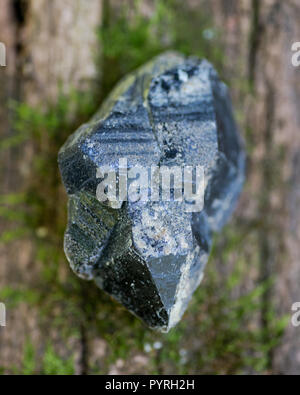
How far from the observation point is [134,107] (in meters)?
1.27

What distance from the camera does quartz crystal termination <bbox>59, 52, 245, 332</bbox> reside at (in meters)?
1.15

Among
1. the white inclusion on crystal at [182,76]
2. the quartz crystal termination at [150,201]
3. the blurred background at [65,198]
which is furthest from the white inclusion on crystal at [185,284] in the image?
the white inclusion on crystal at [182,76]

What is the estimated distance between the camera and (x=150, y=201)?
3.81 ft

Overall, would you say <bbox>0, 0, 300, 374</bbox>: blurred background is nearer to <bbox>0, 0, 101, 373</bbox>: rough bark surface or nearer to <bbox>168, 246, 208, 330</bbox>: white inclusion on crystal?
<bbox>0, 0, 101, 373</bbox>: rough bark surface

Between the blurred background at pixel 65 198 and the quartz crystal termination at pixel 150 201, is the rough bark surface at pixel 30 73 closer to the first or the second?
the blurred background at pixel 65 198

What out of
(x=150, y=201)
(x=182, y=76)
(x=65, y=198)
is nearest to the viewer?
(x=150, y=201)

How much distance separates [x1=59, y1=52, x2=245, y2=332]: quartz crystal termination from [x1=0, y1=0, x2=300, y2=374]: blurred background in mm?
383

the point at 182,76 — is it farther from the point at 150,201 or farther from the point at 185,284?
the point at 185,284

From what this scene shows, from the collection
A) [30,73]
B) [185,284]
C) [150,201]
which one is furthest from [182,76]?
[30,73]

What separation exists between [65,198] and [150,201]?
0.62m

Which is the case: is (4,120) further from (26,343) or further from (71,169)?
(26,343)

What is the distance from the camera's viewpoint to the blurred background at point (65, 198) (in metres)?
1.64

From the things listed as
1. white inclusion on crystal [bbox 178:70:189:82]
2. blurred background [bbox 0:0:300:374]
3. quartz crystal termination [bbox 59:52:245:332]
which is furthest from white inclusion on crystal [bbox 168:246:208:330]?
white inclusion on crystal [bbox 178:70:189:82]

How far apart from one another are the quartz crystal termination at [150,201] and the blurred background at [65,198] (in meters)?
0.38
